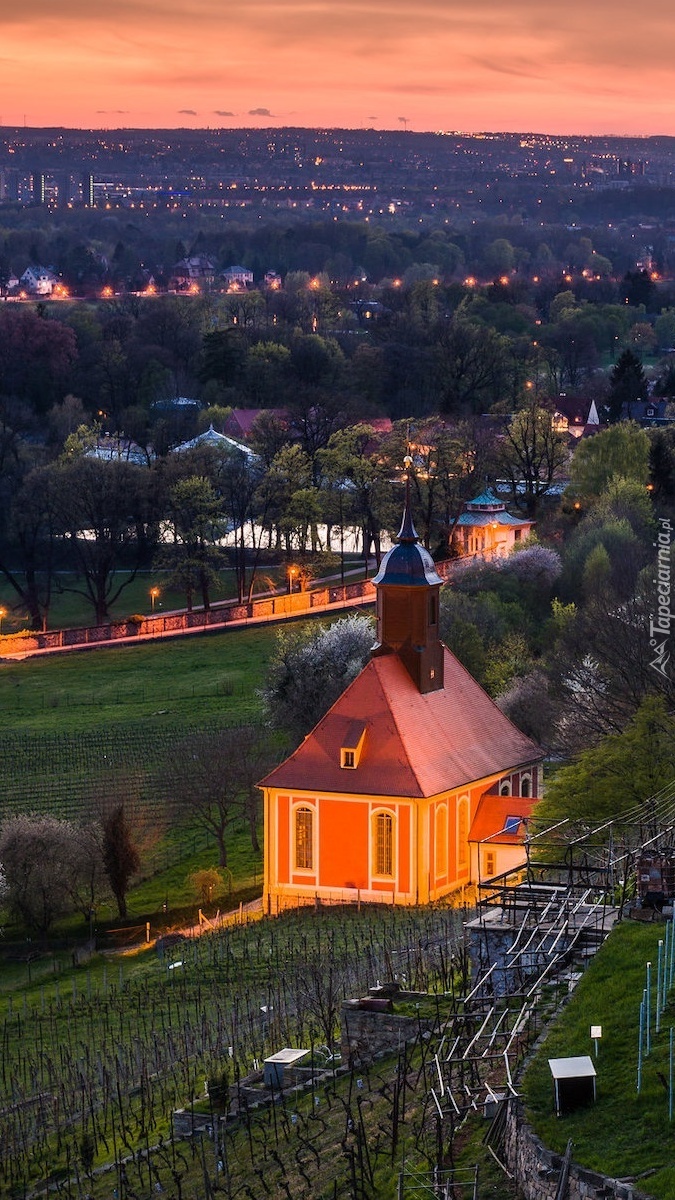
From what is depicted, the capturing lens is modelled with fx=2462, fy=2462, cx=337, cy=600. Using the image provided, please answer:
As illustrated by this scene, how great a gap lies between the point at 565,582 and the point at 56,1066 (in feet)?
135

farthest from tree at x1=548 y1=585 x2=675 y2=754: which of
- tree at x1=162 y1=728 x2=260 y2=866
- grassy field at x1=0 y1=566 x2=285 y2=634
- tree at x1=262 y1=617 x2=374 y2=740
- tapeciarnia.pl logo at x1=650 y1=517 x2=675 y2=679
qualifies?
grassy field at x1=0 y1=566 x2=285 y2=634

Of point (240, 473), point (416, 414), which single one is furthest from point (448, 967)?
point (416, 414)

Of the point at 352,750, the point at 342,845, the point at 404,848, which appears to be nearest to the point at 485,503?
the point at 352,750

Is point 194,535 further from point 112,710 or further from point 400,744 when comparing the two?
point 400,744

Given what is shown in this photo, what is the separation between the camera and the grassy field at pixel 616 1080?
19.0 metres

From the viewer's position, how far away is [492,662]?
203 feet

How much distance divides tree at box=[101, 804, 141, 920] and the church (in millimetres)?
3225

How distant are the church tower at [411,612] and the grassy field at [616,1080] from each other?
2455 centimetres

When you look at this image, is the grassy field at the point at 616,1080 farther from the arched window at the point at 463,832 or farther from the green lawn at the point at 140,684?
the green lawn at the point at 140,684

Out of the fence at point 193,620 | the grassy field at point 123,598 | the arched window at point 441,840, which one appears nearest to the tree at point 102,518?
the grassy field at point 123,598

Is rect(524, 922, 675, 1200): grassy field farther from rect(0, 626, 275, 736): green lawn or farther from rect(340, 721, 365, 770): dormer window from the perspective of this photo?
rect(0, 626, 275, 736): green lawn

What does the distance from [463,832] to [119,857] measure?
269 inches

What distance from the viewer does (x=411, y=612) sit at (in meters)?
49.1

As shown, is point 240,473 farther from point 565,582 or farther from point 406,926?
point 406,926
